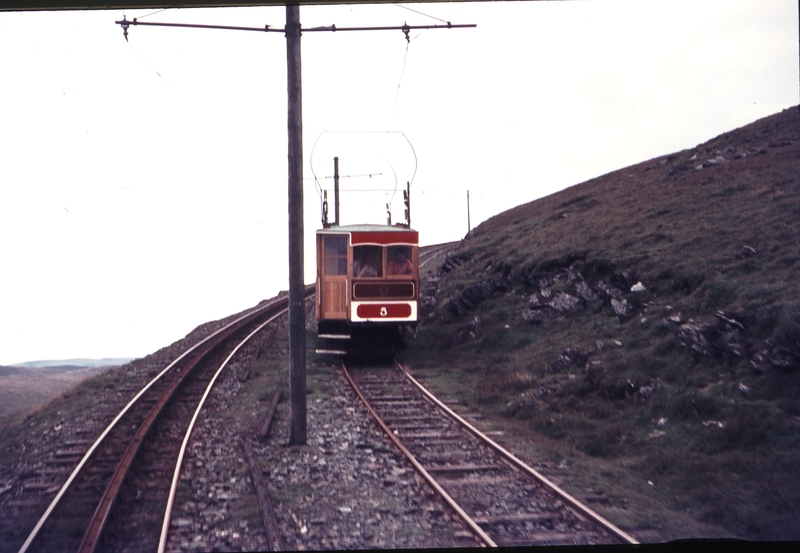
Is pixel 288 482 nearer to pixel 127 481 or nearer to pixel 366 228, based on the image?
pixel 127 481

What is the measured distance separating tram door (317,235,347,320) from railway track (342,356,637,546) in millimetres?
3922

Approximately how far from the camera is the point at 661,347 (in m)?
11.6

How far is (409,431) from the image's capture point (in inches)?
416

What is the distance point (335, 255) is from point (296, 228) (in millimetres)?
6270

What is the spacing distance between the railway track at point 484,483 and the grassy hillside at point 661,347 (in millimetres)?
653

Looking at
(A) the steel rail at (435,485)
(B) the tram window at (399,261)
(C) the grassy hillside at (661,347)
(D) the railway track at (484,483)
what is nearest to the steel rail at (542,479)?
(D) the railway track at (484,483)

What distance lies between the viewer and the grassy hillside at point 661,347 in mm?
7848

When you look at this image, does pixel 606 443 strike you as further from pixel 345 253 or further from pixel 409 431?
pixel 345 253

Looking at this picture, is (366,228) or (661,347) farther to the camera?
(366,228)

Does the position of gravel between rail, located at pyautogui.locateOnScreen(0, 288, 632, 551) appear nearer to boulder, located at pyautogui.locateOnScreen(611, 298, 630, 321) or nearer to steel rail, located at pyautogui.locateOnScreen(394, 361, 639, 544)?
steel rail, located at pyautogui.locateOnScreen(394, 361, 639, 544)

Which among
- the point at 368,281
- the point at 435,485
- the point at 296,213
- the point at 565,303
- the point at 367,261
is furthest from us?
the point at 565,303

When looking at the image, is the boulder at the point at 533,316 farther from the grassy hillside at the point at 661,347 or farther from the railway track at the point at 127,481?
the railway track at the point at 127,481

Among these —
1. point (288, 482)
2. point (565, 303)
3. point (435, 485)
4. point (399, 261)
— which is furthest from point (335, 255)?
point (435, 485)

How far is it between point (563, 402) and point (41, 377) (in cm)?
2125
